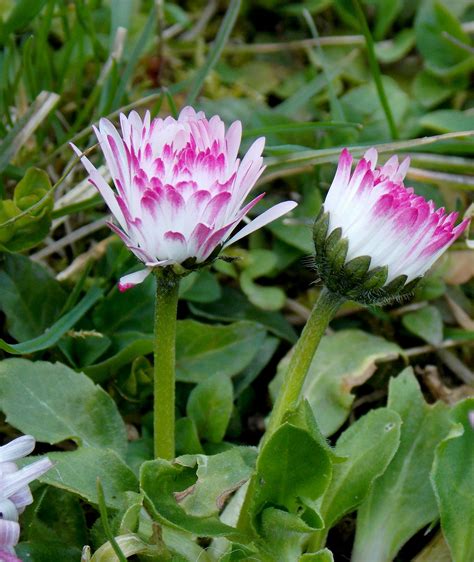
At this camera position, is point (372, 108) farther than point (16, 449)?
Yes

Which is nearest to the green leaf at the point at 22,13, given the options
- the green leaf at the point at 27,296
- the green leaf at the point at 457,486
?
the green leaf at the point at 27,296

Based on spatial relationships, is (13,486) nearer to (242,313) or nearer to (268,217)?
(268,217)

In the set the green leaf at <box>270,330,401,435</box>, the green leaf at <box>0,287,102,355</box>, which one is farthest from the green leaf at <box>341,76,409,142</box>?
the green leaf at <box>0,287,102,355</box>

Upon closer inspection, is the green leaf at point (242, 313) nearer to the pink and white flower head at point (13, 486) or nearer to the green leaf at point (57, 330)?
the green leaf at point (57, 330)

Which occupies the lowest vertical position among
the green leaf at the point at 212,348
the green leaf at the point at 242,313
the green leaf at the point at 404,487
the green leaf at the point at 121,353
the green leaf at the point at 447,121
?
the green leaf at the point at 404,487

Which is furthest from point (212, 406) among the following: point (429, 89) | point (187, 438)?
point (429, 89)

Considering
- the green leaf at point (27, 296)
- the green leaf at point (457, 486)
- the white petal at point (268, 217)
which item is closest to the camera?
the white petal at point (268, 217)

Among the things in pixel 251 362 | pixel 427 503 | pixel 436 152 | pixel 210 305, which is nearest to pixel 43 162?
pixel 210 305
